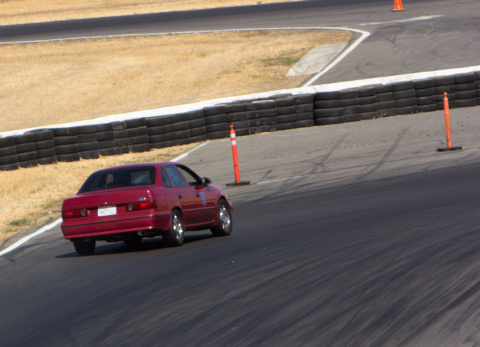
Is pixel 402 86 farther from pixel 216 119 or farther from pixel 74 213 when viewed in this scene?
pixel 74 213

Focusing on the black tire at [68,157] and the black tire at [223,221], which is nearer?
the black tire at [223,221]

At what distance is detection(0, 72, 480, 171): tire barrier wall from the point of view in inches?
877

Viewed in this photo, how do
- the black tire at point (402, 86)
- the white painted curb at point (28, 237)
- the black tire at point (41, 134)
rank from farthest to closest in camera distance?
the black tire at point (402, 86), the black tire at point (41, 134), the white painted curb at point (28, 237)

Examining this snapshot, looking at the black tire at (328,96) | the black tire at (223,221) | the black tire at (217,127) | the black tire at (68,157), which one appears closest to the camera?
the black tire at (223,221)

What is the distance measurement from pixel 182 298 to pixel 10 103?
29.3 m

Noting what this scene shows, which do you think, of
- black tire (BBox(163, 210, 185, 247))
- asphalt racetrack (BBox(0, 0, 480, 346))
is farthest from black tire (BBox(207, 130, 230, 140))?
black tire (BBox(163, 210, 185, 247))

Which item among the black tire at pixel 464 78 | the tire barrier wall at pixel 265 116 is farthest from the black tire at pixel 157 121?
the black tire at pixel 464 78

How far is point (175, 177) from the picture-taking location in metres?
11.6

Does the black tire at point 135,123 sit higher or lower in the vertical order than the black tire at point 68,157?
higher

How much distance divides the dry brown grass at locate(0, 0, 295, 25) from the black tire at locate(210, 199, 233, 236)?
146 ft

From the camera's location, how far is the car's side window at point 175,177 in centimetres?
1142

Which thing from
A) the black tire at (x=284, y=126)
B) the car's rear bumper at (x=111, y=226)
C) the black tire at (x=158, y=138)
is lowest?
the black tire at (x=284, y=126)

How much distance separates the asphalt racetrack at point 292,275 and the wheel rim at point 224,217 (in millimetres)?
258

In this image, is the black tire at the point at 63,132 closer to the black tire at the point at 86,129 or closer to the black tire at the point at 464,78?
the black tire at the point at 86,129
